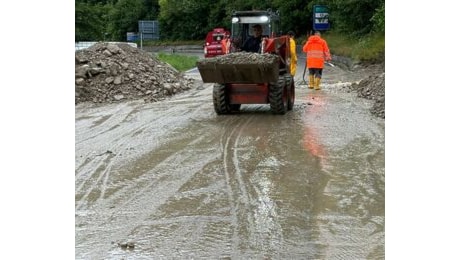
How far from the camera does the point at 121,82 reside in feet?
58.4

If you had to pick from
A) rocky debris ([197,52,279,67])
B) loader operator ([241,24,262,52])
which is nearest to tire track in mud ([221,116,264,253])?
rocky debris ([197,52,279,67])

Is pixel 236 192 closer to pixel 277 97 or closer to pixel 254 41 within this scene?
pixel 277 97

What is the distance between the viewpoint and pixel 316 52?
59.7ft

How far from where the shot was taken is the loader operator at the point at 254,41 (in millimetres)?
13836

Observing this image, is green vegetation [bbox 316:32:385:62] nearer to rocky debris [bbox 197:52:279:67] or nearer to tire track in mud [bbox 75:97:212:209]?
rocky debris [bbox 197:52:279:67]

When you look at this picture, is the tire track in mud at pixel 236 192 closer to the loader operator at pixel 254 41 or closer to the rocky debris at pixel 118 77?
the loader operator at pixel 254 41

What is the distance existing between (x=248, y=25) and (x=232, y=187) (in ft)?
25.9

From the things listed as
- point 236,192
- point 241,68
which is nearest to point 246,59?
point 241,68

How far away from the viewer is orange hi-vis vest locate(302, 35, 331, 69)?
18.1m

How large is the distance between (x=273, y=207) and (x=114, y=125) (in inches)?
266

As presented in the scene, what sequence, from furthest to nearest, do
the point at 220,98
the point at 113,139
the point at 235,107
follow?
the point at 235,107 < the point at 220,98 < the point at 113,139

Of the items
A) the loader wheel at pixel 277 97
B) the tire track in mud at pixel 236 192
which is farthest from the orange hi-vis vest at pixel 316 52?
the tire track in mud at pixel 236 192
